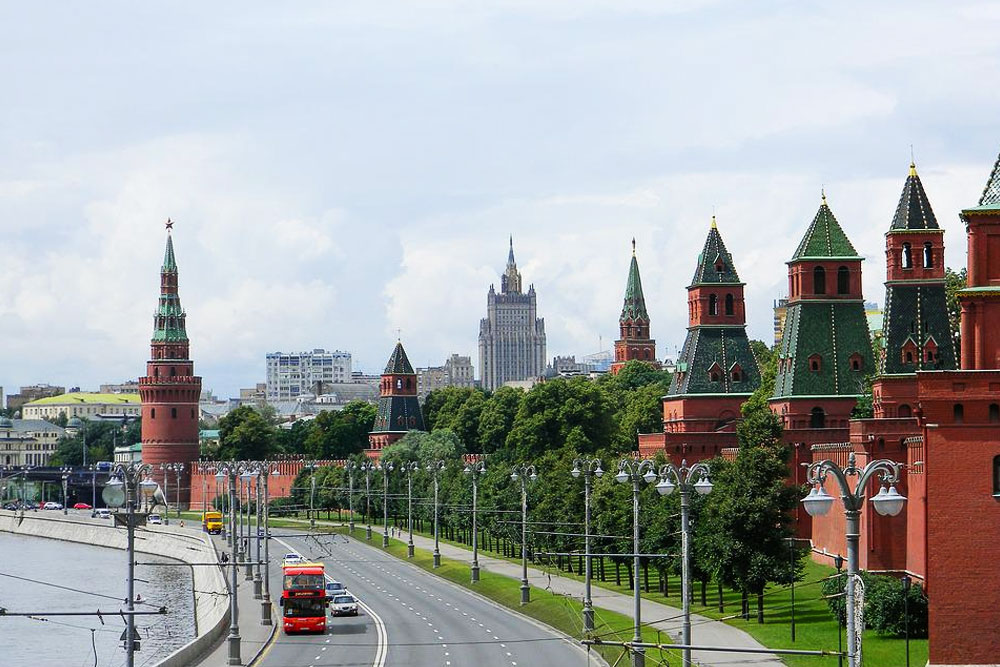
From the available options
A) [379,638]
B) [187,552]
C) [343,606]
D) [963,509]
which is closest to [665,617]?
[379,638]

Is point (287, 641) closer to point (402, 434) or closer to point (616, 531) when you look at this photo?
point (616, 531)

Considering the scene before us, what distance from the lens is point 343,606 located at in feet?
276

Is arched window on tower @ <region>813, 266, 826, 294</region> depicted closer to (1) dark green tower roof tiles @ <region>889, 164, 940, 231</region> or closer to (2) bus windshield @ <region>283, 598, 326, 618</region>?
(1) dark green tower roof tiles @ <region>889, 164, 940, 231</region>

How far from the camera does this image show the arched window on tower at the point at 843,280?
333 feet

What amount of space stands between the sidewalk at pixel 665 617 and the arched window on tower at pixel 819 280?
67.8 feet

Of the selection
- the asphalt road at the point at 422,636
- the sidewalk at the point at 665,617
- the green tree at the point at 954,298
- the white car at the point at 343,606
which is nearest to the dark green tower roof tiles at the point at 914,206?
the green tree at the point at 954,298

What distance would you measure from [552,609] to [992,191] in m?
26.8

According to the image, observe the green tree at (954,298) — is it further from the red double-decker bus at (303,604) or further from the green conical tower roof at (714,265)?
the red double-decker bus at (303,604)

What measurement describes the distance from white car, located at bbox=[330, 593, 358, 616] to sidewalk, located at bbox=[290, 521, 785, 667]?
882cm

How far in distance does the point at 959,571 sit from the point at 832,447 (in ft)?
101

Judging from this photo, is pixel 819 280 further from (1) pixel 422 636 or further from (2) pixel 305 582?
(1) pixel 422 636

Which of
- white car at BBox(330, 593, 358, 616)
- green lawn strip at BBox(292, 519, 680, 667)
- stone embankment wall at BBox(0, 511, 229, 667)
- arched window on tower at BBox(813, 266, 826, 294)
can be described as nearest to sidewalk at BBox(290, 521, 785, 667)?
green lawn strip at BBox(292, 519, 680, 667)

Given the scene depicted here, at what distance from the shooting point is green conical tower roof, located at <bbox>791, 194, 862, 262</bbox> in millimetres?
101938

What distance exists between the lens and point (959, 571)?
2393 inches
